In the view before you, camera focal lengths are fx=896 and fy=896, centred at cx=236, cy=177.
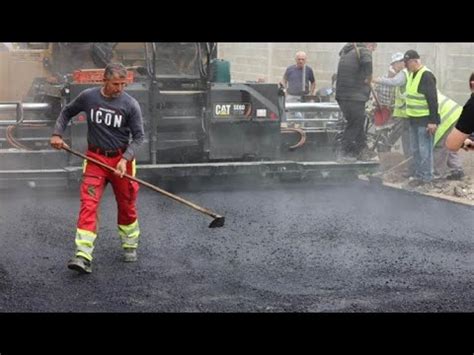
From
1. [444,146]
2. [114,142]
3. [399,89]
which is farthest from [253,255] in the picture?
[399,89]

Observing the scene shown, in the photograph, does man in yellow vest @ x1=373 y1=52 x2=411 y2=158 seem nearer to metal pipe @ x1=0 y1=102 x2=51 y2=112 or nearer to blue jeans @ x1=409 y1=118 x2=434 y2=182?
blue jeans @ x1=409 y1=118 x2=434 y2=182

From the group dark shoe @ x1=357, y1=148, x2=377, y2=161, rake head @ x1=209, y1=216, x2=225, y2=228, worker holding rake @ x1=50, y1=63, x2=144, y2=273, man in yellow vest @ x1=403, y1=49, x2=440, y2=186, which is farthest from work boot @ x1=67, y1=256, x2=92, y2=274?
man in yellow vest @ x1=403, y1=49, x2=440, y2=186

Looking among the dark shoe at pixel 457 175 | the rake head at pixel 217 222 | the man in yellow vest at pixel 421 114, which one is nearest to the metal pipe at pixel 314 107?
the man in yellow vest at pixel 421 114

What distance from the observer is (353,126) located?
408 inches

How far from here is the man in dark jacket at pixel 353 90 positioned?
10234 mm

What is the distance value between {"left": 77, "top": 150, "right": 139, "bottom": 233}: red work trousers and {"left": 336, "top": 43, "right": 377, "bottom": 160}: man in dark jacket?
13.4ft

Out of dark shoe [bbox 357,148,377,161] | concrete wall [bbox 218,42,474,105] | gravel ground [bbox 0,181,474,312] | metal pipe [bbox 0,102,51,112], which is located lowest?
gravel ground [bbox 0,181,474,312]

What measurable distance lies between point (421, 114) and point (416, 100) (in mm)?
172

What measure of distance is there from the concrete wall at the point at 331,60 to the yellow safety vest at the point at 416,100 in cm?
216

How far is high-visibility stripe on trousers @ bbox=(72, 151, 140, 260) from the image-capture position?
6434 mm

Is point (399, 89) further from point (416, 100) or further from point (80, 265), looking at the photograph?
point (80, 265)

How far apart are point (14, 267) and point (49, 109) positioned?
3.70 meters
